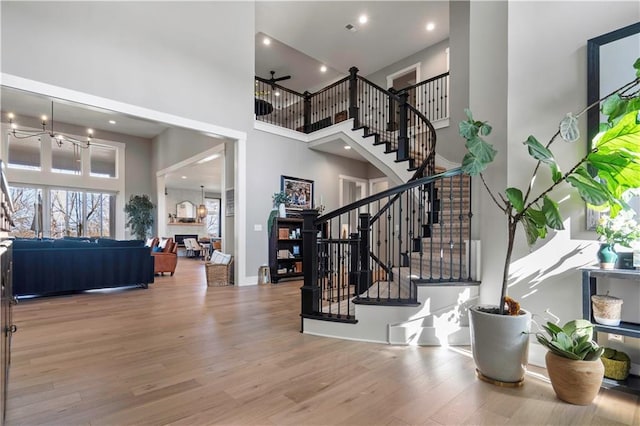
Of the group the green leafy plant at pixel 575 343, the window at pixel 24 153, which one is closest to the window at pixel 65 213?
the window at pixel 24 153

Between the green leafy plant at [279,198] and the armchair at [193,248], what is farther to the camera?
the armchair at [193,248]

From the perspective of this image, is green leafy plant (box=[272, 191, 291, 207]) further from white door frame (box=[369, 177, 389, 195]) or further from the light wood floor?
white door frame (box=[369, 177, 389, 195])

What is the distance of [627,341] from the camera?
219 centimetres

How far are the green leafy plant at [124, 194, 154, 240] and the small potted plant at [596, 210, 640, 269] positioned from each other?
1101cm

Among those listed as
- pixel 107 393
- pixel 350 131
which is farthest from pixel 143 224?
pixel 107 393

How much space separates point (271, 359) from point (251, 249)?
394 centimetres

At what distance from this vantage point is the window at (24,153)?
879 cm

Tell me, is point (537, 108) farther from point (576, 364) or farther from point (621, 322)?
point (576, 364)

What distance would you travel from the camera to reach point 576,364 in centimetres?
185

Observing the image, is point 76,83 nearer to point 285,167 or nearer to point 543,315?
point 285,167

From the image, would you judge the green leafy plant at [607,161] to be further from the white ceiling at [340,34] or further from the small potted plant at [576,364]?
the white ceiling at [340,34]

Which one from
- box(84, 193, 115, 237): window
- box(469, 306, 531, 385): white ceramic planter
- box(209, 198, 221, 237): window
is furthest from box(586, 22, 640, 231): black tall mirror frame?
box(209, 198, 221, 237): window

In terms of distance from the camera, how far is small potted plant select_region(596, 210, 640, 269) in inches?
79.2

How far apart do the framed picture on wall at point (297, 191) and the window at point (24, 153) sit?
7753 millimetres
